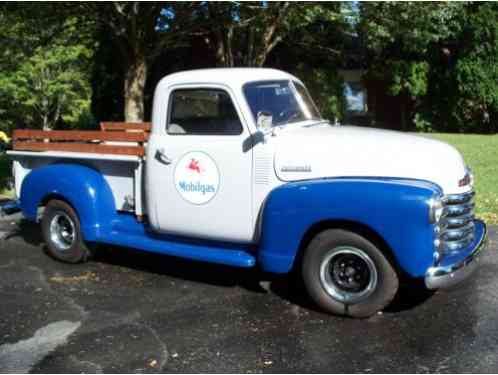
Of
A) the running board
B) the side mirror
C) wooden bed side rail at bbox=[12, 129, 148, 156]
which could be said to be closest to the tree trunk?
wooden bed side rail at bbox=[12, 129, 148, 156]

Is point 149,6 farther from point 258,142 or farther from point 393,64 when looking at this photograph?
point 393,64

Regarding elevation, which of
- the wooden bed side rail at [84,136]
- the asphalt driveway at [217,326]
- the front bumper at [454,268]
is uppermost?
the wooden bed side rail at [84,136]

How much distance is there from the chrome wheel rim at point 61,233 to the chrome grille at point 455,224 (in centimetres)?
407

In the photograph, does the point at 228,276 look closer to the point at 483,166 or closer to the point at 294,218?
the point at 294,218

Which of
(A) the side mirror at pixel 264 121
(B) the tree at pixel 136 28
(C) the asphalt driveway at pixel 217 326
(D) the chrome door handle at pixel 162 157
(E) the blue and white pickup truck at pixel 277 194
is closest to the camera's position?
(C) the asphalt driveway at pixel 217 326

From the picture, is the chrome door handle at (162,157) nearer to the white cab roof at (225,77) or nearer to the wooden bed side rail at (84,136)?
the wooden bed side rail at (84,136)

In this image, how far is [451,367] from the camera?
398 centimetres

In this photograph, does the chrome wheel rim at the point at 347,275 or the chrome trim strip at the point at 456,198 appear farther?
the chrome wheel rim at the point at 347,275

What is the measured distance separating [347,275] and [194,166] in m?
1.73

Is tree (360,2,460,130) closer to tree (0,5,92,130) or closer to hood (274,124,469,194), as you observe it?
hood (274,124,469,194)

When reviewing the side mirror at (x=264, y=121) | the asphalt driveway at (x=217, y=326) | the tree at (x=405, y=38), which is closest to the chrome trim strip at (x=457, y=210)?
the asphalt driveway at (x=217, y=326)

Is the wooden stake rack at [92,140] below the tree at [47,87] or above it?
below

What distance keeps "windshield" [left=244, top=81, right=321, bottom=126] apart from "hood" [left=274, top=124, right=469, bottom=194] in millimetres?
319

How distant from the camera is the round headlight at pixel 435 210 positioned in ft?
14.5
